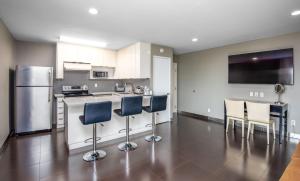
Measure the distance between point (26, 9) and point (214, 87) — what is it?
5237 millimetres

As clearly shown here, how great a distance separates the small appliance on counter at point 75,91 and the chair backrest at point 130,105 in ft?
8.05

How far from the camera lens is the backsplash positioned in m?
4.85

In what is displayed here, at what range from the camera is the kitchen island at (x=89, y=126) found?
298cm

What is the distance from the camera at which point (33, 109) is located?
404 centimetres

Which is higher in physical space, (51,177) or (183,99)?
(183,99)

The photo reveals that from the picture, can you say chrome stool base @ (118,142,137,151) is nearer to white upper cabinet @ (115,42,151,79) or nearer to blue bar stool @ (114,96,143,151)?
blue bar stool @ (114,96,143,151)

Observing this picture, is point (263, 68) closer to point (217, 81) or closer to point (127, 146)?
point (217, 81)

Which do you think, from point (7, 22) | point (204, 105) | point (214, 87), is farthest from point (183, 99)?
point (7, 22)

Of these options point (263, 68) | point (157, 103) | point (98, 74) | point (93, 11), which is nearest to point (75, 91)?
point (98, 74)

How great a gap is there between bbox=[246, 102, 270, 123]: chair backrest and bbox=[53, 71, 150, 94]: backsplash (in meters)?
2.78

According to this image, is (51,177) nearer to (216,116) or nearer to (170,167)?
(170,167)

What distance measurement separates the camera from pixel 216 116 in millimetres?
5301

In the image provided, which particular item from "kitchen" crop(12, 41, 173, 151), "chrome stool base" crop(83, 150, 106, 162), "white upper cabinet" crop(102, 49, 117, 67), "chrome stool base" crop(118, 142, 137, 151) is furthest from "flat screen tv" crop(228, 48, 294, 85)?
"chrome stool base" crop(83, 150, 106, 162)

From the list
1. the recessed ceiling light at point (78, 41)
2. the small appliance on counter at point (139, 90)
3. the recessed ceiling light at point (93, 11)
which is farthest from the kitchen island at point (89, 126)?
the recessed ceiling light at point (78, 41)
